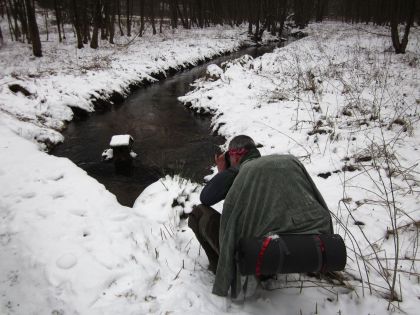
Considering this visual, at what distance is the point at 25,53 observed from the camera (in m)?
16.9

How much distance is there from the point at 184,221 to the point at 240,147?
1.85 metres

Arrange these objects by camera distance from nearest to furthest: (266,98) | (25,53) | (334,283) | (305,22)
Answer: (334,283) → (266,98) → (25,53) → (305,22)

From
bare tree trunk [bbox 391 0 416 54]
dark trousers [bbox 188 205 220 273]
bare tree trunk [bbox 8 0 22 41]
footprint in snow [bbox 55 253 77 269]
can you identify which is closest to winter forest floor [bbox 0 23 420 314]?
footprint in snow [bbox 55 253 77 269]

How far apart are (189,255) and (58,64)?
13.2 m

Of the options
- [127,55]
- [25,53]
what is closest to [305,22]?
[127,55]

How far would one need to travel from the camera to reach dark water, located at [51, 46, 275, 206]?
599cm

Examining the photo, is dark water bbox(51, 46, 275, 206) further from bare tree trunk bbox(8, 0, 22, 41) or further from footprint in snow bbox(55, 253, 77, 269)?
bare tree trunk bbox(8, 0, 22, 41)

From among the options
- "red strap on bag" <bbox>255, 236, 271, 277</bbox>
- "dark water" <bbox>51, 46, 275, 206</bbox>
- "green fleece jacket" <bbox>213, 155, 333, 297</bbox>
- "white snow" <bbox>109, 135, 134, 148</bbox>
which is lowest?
"dark water" <bbox>51, 46, 275, 206</bbox>

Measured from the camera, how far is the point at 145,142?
756 centimetres

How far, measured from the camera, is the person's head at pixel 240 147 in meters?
2.63

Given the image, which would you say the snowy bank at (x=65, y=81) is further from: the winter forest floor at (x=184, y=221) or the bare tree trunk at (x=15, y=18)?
the bare tree trunk at (x=15, y=18)

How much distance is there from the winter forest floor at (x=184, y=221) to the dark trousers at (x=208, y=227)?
0.97ft

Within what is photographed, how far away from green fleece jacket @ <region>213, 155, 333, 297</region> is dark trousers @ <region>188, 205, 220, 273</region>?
0.38m

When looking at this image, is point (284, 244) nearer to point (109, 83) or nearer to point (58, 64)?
point (109, 83)
